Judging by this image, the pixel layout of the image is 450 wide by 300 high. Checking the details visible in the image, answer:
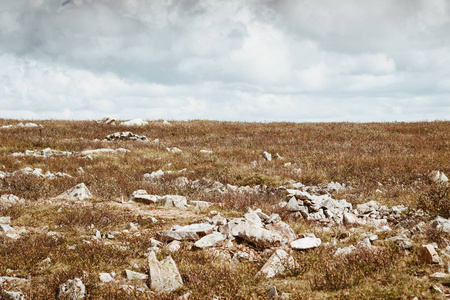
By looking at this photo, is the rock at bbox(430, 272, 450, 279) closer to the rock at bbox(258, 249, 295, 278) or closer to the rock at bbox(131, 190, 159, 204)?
the rock at bbox(258, 249, 295, 278)

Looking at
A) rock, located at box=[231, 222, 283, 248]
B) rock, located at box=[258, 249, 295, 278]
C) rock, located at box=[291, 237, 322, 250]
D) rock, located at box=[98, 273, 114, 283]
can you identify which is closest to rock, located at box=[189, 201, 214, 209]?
rock, located at box=[231, 222, 283, 248]

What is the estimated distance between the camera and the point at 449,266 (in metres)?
4.05

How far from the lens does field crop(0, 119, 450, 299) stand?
14.0ft

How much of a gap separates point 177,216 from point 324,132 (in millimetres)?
18885

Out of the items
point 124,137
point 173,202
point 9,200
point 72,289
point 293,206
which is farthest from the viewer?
point 124,137

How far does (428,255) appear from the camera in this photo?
4.42 meters

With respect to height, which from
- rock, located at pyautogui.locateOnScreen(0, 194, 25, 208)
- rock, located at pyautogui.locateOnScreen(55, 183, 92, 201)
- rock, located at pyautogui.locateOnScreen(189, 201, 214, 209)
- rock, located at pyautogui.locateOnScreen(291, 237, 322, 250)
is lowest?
rock, located at pyautogui.locateOnScreen(189, 201, 214, 209)

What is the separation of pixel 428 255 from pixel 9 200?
30.2 ft

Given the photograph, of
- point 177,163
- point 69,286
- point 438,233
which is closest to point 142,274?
point 69,286

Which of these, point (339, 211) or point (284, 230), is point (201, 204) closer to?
point (284, 230)

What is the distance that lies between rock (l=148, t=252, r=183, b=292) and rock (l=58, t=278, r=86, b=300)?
33.9 inches

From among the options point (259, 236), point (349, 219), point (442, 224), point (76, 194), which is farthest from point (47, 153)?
point (442, 224)

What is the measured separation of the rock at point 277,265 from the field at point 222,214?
7 cm

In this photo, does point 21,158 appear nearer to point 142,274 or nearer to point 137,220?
point 137,220
